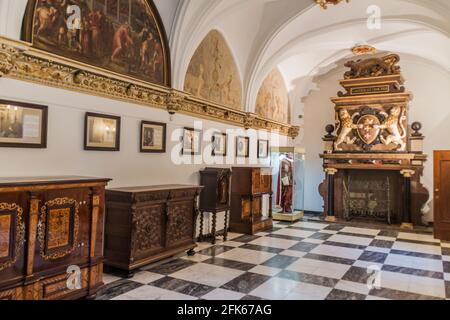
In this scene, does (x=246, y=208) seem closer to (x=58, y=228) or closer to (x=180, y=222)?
(x=180, y=222)

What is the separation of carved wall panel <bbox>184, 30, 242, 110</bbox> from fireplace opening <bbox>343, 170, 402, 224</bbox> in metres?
4.67

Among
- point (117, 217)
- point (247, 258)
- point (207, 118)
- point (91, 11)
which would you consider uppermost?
point (91, 11)

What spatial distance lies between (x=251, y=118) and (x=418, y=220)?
5612mm

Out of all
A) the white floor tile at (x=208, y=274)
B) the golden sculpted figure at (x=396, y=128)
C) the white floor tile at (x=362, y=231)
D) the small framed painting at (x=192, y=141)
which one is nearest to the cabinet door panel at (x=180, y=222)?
the white floor tile at (x=208, y=274)

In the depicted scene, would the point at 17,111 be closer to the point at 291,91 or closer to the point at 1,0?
the point at 1,0

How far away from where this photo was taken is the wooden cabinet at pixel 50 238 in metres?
3.03

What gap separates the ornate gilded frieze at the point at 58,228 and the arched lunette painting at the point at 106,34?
1936 mm

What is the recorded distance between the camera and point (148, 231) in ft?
15.7

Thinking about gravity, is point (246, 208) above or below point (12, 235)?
below

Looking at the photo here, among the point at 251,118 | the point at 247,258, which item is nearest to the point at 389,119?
the point at 251,118

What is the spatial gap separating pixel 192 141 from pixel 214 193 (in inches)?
44.4

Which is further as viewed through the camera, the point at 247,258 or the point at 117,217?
the point at 247,258

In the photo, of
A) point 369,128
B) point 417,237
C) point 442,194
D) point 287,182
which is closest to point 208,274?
point 287,182

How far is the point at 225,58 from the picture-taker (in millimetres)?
7738
